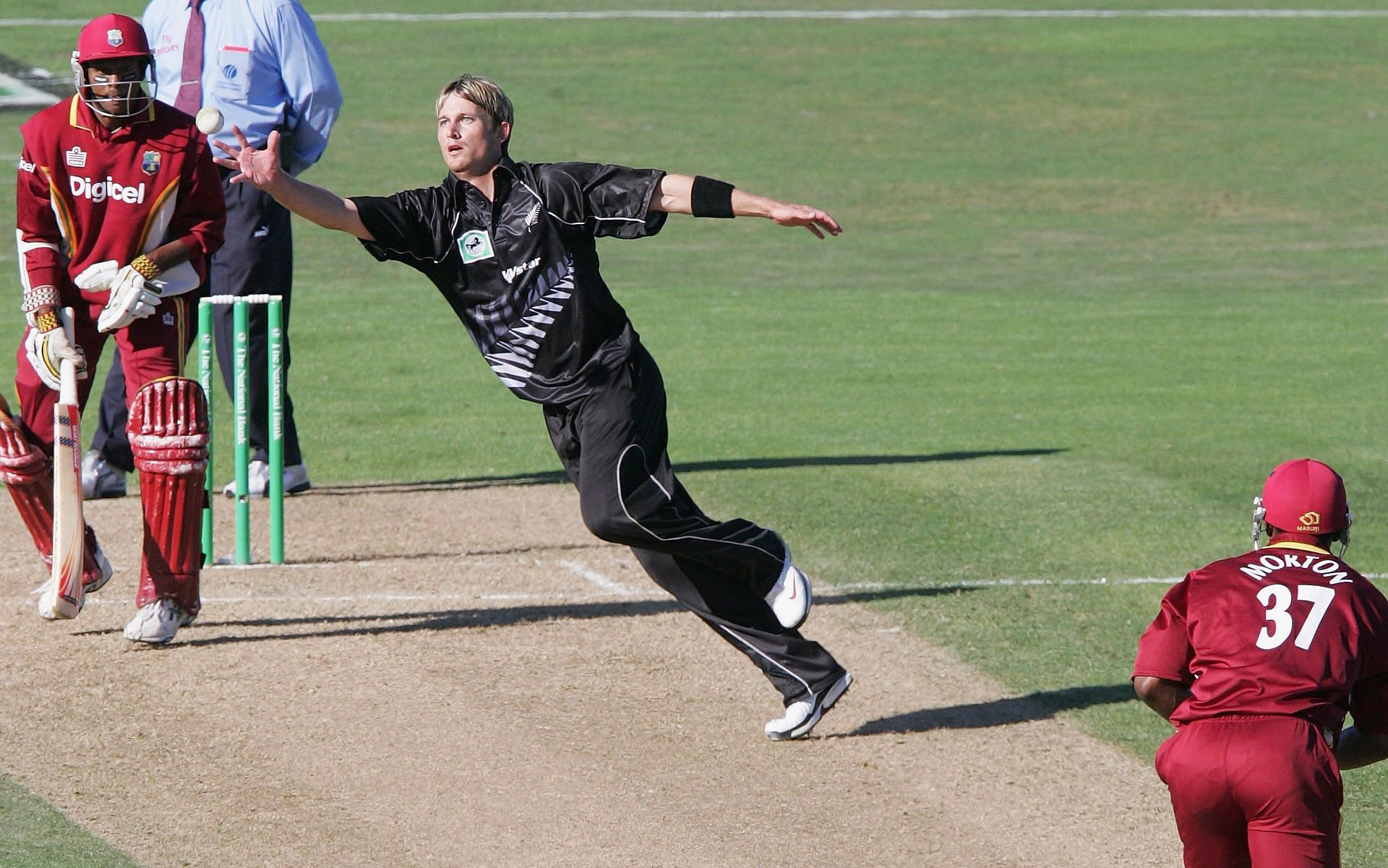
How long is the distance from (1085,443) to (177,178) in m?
6.27

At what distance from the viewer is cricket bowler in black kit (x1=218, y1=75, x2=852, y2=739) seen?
21.2 ft

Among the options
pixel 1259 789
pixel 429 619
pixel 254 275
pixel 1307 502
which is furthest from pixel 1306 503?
pixel 254 275

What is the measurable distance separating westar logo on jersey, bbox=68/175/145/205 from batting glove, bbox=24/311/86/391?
0.49 metres

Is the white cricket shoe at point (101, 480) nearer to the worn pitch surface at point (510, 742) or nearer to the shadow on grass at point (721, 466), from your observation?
the shadow on grass at point (721, 466)

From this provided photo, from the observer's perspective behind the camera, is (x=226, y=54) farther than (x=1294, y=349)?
No

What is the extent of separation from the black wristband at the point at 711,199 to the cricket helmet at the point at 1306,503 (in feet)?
7.45

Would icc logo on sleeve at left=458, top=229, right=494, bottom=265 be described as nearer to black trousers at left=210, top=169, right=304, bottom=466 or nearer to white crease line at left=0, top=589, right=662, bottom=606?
white crease line at left=0, top=589, right=662, bottom=606

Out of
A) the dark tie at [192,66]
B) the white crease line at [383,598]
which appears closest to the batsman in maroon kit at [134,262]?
the white crease line at [383,598]

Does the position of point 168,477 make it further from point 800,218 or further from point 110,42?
point 800,218

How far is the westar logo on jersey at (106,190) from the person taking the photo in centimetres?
735

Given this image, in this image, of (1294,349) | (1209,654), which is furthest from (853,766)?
(1294,349)

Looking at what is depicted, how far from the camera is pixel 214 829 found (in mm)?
5648

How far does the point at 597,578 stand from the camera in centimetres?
874

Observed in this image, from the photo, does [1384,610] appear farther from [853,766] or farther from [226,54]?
[226,54]
